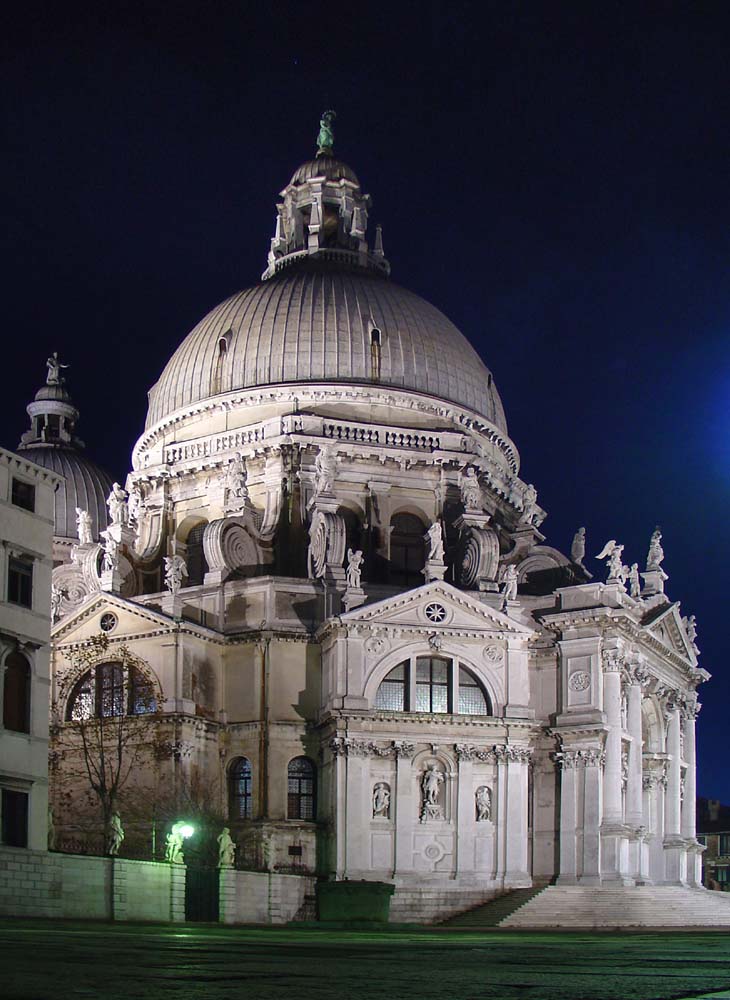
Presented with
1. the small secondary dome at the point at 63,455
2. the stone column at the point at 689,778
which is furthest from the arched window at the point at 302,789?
the small secondary dome at the point at 63,455

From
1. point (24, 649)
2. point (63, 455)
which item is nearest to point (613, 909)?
point (24, 649)

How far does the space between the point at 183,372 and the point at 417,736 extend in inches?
902

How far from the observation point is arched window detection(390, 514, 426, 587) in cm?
6303

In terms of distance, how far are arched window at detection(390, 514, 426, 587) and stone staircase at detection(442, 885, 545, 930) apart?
48.4 ft

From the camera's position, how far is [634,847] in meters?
56.7

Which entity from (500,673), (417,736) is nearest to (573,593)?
(500,673)

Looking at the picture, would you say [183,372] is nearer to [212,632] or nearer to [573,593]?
[212,632]

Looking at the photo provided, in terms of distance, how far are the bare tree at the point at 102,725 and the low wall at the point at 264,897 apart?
25.6 feet

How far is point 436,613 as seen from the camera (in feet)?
180

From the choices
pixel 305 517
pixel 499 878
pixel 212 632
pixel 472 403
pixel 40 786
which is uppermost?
pixel 472 403

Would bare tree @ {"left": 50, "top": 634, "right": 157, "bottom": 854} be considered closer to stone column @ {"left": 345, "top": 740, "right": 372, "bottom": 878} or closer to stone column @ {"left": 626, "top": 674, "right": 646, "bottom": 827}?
stone column @ {"left": 345, "top": 740, "right": 372, "bottom": 878}

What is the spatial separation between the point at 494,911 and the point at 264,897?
27.2ft

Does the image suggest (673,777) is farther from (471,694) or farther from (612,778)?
(471,694)

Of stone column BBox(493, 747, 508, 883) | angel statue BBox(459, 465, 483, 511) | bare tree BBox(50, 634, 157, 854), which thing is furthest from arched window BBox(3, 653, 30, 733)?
angel statue BBox(459, 465, 483, 511)
